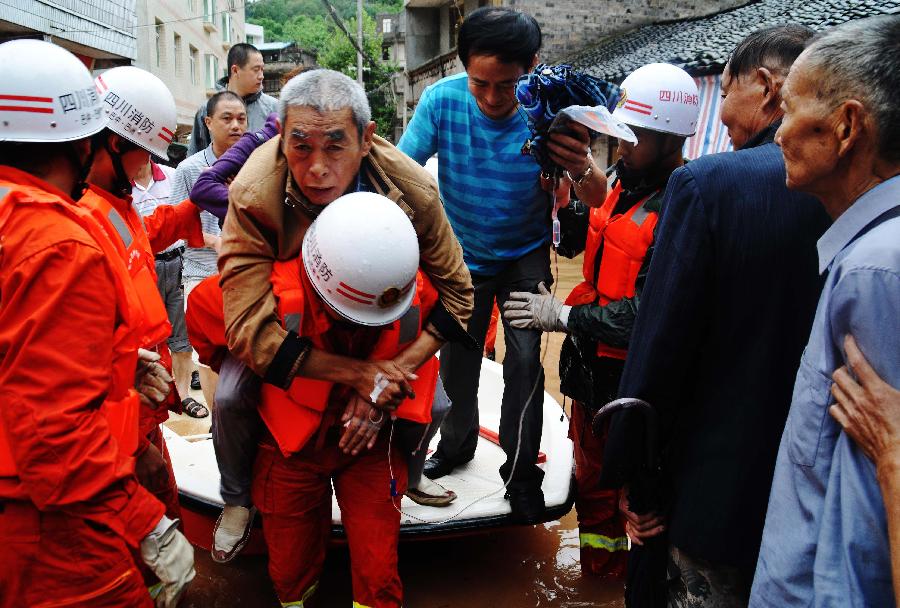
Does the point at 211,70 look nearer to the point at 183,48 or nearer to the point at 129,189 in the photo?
the point at 183,48

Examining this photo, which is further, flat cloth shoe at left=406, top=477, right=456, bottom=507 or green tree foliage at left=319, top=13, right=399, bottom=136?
green tree foliage at left=319, top=13, right=399, bottom=136

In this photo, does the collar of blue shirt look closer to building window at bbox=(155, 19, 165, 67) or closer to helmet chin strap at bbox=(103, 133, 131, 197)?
helmet chin strap at bbox=(103, 133, 131, 197)

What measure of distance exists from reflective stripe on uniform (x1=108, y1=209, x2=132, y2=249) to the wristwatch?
1842 millimetres

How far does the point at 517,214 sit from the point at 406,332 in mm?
1050

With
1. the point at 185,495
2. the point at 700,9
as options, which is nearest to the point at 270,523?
the point at 185,495

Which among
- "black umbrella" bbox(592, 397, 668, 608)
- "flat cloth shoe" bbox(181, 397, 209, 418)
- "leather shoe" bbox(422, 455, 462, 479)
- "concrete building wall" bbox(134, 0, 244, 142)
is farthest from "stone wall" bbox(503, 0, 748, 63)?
"black umbrella" bbox(592, 397, 668, 608)

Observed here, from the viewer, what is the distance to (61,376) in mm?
1732

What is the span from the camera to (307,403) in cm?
259

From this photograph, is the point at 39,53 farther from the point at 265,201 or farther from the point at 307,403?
the point at 307,403

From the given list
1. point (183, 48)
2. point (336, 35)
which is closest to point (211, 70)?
point (183, 48)

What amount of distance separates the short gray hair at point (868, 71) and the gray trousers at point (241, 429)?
1.89 metres

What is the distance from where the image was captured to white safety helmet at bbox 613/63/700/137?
9.75 feet

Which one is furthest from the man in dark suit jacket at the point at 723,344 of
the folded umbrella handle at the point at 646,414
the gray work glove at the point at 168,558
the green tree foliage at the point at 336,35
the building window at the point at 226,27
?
the building window at the point at 226,27

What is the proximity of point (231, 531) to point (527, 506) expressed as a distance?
1370 mm
